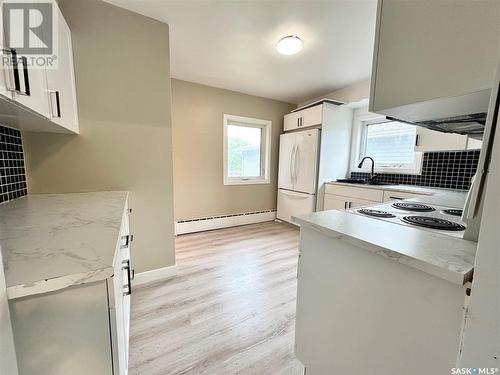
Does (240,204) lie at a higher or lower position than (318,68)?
lower

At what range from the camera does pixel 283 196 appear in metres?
3.95

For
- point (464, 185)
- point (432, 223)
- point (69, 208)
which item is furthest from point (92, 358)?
point (464, 185)

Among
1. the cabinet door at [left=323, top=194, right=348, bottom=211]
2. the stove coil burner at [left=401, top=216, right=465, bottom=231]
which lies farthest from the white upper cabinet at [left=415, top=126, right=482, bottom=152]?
the stove coil burner at [left=401, top=216, right=465, bottom=231]

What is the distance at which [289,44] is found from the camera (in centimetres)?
206

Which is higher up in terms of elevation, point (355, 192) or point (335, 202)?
point (355, 192)

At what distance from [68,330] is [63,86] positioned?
148cm

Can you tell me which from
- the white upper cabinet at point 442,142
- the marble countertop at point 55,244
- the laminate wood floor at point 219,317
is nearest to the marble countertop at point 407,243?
the marble countertop at point 55,244

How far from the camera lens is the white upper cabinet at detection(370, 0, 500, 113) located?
2.01 ft

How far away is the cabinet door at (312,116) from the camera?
3.18 meters

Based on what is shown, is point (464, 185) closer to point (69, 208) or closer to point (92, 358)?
point (92, 358)

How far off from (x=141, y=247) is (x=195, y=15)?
212cm

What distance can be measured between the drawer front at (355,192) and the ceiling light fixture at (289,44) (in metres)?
1.83

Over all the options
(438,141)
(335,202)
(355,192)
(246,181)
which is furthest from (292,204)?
(438,141)

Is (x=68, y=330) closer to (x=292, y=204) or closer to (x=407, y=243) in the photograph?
(x=407, y=243)
